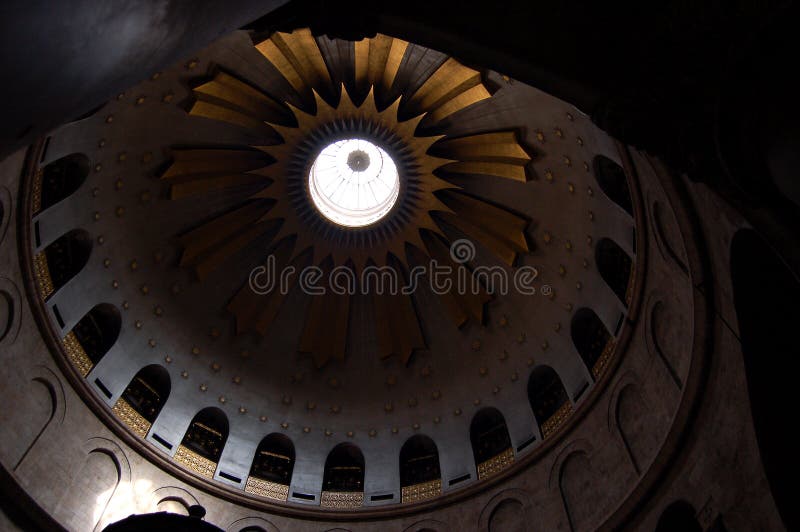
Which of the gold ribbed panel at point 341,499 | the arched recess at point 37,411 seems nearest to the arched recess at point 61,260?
the arched recess at point 37,411

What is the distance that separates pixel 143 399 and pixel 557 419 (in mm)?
9786

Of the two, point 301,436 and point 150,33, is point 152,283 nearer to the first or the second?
point 301,436

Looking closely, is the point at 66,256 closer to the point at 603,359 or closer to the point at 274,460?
the point at 274,460

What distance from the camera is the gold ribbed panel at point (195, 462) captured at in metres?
14.0

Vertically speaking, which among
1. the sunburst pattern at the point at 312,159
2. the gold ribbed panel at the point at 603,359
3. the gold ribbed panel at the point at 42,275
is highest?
the sunburst pattern at the point at 312,159

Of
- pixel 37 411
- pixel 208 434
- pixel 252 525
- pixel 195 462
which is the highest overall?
pixel 208 434

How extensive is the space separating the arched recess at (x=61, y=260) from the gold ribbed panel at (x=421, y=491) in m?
9.32

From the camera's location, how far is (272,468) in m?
15.3

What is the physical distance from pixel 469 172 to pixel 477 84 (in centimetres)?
275

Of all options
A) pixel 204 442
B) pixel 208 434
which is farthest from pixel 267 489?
pixel 208 434

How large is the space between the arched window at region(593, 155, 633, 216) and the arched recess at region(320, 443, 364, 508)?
9.26m

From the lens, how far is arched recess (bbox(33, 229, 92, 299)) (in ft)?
40.8

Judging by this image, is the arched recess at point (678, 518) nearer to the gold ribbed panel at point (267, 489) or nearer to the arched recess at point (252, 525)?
the arched recess at point (252, 525)

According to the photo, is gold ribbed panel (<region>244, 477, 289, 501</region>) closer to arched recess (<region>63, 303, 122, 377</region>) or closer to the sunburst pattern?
the sunburst pattern
